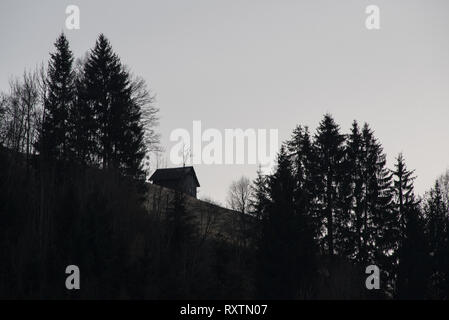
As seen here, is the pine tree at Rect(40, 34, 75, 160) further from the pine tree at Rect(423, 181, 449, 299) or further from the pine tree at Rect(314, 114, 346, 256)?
the pine tree at Rect(423, 181, 449, 299)

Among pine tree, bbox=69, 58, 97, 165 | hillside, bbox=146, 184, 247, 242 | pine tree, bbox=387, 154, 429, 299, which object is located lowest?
pine tree, bbox=387, 154, 429, 299

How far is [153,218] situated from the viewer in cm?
3712

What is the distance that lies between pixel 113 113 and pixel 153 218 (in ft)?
29.2

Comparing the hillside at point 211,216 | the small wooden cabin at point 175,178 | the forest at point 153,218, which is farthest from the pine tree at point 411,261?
the small wooden cabin at point 175,178

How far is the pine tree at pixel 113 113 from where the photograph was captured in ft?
130

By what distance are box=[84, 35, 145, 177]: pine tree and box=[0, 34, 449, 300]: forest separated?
0.29 feet

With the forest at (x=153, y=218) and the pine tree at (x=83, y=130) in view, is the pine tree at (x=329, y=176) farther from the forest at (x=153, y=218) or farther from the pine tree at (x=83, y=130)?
the pine tree at (x=83, y=130)

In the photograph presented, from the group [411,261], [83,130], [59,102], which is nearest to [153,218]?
[83,130]

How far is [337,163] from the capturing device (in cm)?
4388

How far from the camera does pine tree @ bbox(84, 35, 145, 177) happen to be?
1556 inches

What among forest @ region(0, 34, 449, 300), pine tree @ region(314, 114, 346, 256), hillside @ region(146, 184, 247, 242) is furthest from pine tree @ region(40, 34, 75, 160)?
pine tree @ region(314, 114, 346, 256)

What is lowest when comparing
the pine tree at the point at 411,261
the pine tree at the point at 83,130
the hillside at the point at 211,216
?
the pine tree at the point at 411,261

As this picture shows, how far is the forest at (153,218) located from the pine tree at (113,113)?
9 cm
